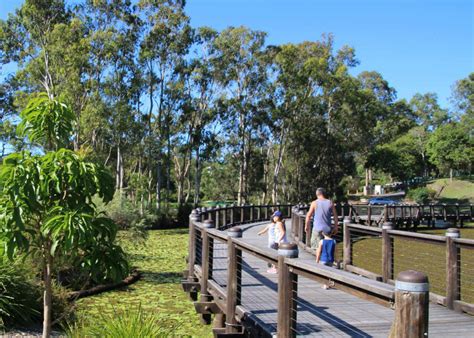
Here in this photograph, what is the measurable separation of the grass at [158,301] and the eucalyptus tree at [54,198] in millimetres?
1296

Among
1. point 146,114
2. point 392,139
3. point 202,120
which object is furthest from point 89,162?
point 392,139

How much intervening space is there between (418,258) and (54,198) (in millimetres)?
9520

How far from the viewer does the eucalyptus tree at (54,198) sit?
186 inches

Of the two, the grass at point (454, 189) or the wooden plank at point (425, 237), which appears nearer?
the wooden plank at point (425, 237)

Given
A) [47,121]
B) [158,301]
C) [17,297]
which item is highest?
[47,121]

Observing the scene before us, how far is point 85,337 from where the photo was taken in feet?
18.6

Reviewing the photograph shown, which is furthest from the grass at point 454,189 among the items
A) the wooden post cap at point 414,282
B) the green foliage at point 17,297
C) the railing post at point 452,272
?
the wooden post cap at point 414,282

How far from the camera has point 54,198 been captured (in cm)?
514

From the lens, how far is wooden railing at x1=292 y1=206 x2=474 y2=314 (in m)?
7.06

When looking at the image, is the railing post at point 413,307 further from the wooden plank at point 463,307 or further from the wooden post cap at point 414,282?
the wooden plank at point 463,307

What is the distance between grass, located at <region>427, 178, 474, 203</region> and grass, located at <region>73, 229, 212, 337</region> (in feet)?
182

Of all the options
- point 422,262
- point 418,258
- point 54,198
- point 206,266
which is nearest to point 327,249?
point 206,266

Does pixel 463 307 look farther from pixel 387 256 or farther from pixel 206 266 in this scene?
pixel 206 266

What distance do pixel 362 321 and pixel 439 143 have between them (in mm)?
61532
